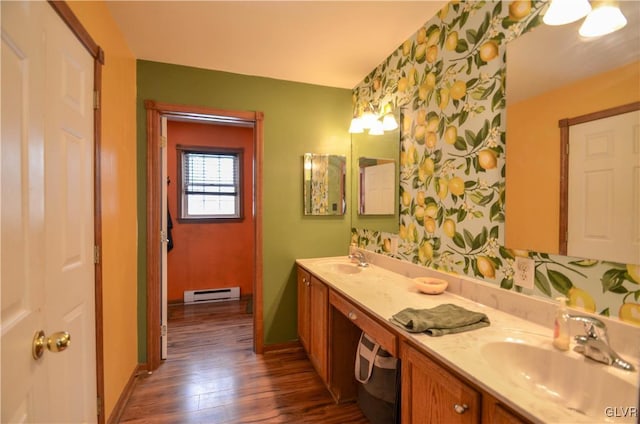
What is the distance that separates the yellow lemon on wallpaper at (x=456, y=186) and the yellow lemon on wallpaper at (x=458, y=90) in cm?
47

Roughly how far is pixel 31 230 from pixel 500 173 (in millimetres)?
1821

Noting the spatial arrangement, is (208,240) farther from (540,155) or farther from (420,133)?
(540,155)

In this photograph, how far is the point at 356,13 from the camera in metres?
1.86

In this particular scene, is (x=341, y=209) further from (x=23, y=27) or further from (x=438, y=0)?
(x=23, y=27)

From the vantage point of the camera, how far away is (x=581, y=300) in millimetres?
1160

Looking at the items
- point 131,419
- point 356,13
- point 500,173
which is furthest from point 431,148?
point 131,419

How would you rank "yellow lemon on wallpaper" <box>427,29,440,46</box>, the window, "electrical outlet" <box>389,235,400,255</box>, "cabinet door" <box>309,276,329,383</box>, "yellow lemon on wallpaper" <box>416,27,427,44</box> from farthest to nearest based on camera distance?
the window
"electrical outlet" <box>389,235,400,255</box>
"cabinet door" <box>309,276,329,383</box>
"yellow lemon on wallpaper" <box>416,27,427,44</box>
"yellow lemon on wallpaper" <box>427,29,440,46</box>

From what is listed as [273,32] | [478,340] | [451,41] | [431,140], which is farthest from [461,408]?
[273,32]

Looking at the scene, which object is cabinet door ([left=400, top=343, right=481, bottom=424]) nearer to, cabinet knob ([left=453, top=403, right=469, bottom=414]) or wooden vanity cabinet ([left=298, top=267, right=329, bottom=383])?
cabinet knob ([left=453, top=403, right=469, bottom=414])

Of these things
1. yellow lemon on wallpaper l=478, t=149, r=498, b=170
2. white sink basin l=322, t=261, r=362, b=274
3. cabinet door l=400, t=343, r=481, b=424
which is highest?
yellow lemon on wallpaper l=478, t=149, r=498, b=170

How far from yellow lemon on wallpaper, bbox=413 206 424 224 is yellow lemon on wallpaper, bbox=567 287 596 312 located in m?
0.95

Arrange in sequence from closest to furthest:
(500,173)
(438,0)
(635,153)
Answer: (635,153)
(500,173)
(438,0)

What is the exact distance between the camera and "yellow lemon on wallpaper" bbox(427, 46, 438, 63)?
190 cm

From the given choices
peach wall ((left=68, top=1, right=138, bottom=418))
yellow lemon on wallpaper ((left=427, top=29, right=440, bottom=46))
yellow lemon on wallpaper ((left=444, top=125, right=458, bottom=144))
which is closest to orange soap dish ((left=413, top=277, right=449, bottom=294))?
yellow lemon on wallpaper ((left=444, top=125, right=458, bottom=144))
